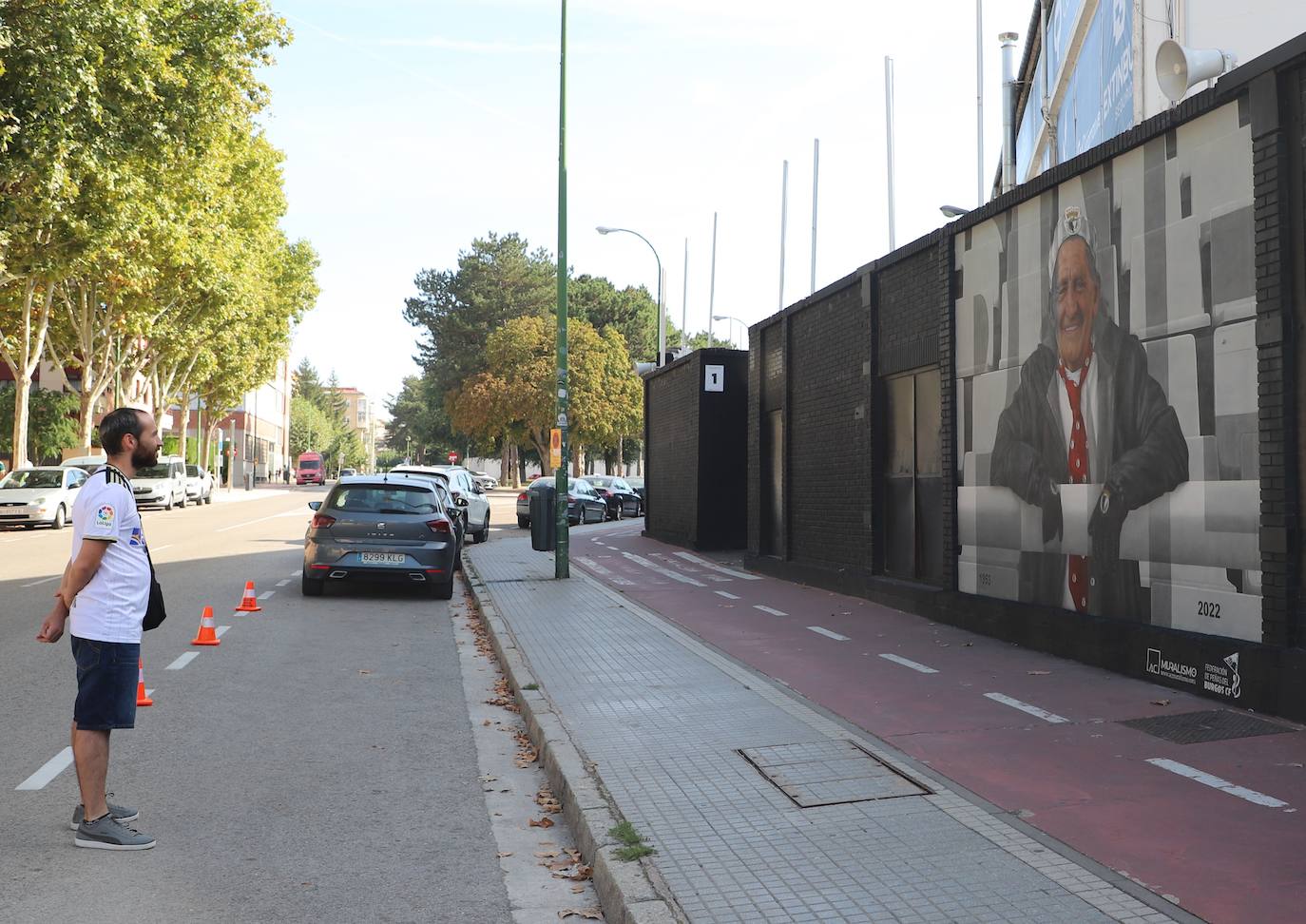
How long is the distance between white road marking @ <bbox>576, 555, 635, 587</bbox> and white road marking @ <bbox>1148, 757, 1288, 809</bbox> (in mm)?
10781

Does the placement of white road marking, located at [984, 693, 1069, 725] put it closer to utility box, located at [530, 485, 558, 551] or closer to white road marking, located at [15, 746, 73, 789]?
white road marking, located at [15, 746, 73, 789]

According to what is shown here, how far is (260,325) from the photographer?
4869cm

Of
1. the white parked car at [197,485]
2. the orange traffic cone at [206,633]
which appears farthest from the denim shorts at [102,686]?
the white parked car at [197,485]

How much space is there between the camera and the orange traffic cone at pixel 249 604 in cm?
1284

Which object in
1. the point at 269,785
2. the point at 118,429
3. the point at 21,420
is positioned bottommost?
the point at 269,785

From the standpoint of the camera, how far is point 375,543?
1414 centimetres

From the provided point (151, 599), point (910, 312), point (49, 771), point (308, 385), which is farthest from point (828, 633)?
point (308, 385)

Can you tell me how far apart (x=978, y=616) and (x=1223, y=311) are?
13.9 ft

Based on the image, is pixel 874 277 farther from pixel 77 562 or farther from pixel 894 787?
pixel 77 562

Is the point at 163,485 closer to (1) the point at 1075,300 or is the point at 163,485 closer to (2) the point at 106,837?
(1) the point at 1075,300

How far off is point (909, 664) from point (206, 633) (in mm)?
6381

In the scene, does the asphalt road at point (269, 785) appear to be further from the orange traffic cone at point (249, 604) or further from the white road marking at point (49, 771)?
the orange traffic cone at point (249, 604)

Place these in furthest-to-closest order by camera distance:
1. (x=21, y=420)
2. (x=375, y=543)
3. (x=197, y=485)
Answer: (x=197, y=485), (x=21, y=420), (x=375, y=543)

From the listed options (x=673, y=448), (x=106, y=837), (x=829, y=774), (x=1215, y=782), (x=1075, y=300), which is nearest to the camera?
(x=106, y=837)
